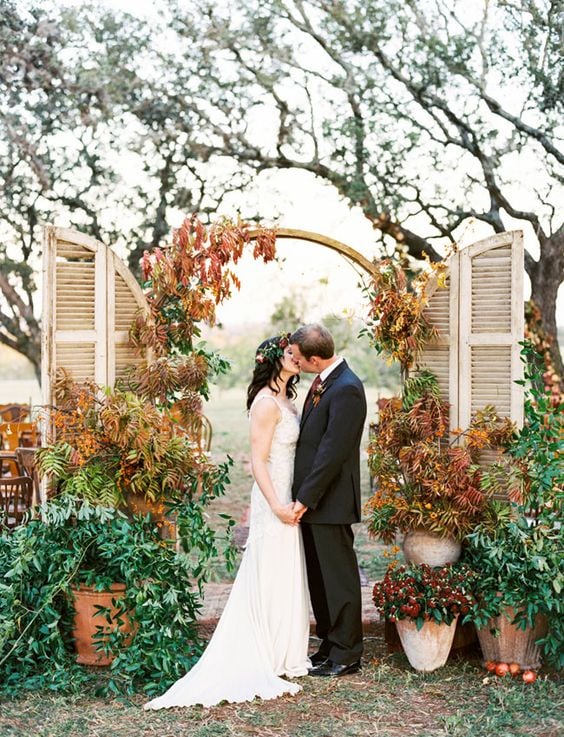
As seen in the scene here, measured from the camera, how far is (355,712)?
4.19 metres

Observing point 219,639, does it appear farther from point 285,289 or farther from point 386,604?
point 285,289

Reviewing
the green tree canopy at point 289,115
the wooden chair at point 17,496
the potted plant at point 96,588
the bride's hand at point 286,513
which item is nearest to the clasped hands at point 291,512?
the bride's hand at point 286,513

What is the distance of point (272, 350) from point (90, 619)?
1.68 m

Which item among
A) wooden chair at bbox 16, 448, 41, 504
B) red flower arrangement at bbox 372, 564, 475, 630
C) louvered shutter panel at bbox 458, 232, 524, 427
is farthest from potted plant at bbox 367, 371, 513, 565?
wooden chair at bbox 16, 448, 41, 504

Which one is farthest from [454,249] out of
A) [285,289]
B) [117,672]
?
[285,289]

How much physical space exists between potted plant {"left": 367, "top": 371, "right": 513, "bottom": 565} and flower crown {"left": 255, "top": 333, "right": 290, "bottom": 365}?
0.79 metres

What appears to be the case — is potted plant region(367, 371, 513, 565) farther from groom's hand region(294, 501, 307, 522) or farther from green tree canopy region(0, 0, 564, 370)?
green tree canopy region(0, 0, 564, 370)

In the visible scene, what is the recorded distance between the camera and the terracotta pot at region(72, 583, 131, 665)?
4.79m

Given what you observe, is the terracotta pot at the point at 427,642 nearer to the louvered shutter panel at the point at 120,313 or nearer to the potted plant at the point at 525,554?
the potted plant at the point at 525,554

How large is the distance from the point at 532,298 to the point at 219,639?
24.3 feet

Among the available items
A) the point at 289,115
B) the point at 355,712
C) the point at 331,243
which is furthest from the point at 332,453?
the point at 289,115

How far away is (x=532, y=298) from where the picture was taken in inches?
426

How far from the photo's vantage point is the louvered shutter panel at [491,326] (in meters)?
5.02

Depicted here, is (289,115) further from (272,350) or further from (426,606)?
(426,606)
